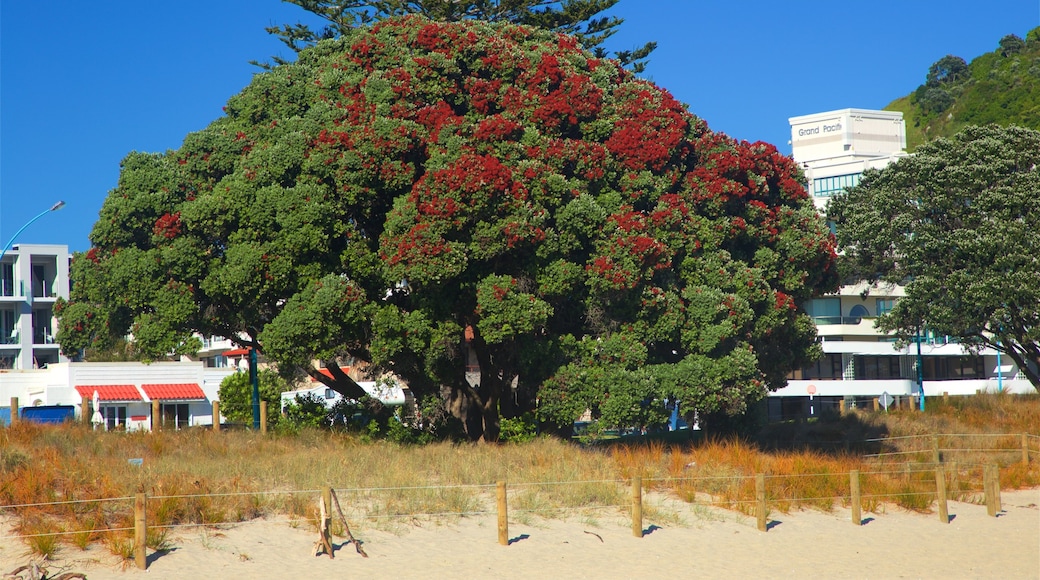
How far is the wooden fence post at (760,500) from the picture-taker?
68.5ft

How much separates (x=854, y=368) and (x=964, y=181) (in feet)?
102

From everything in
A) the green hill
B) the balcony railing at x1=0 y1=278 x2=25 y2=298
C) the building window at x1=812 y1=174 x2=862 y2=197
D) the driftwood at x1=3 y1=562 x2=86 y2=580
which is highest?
the green hill

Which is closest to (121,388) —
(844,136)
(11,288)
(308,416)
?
(11,288)

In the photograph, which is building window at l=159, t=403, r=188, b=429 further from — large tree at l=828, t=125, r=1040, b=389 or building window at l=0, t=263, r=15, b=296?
large tree at l=828, t=125, r=1040, b=389

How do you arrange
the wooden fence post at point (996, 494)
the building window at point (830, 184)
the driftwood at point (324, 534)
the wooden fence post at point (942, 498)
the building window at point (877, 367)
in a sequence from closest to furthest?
the driftwood at point (324, 534)
the wooden fence post at point (942, 498)
the wooden fence post at point (996, 494)
the building window at point (877, 367)
the building window at point (830, 184)

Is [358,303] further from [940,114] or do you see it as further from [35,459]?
[940,114]

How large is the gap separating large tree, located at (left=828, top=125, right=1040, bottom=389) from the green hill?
174 feet

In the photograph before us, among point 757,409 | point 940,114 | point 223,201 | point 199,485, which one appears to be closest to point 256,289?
point 223,201

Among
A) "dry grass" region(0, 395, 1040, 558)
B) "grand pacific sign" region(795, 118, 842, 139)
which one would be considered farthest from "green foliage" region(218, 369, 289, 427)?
"grand pacific sign" region(795, 118, 842, 139)

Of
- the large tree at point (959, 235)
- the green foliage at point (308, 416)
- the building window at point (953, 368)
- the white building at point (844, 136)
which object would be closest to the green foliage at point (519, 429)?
the green foliage at point (308, 416)

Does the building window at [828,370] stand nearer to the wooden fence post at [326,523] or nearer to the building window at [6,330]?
the building window at [6,330]

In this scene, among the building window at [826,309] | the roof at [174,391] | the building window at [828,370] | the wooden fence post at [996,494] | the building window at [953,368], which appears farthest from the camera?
the building window at [953,368]

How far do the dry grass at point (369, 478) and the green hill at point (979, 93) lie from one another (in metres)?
76.0

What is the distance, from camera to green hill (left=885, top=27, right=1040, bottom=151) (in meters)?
99.2
